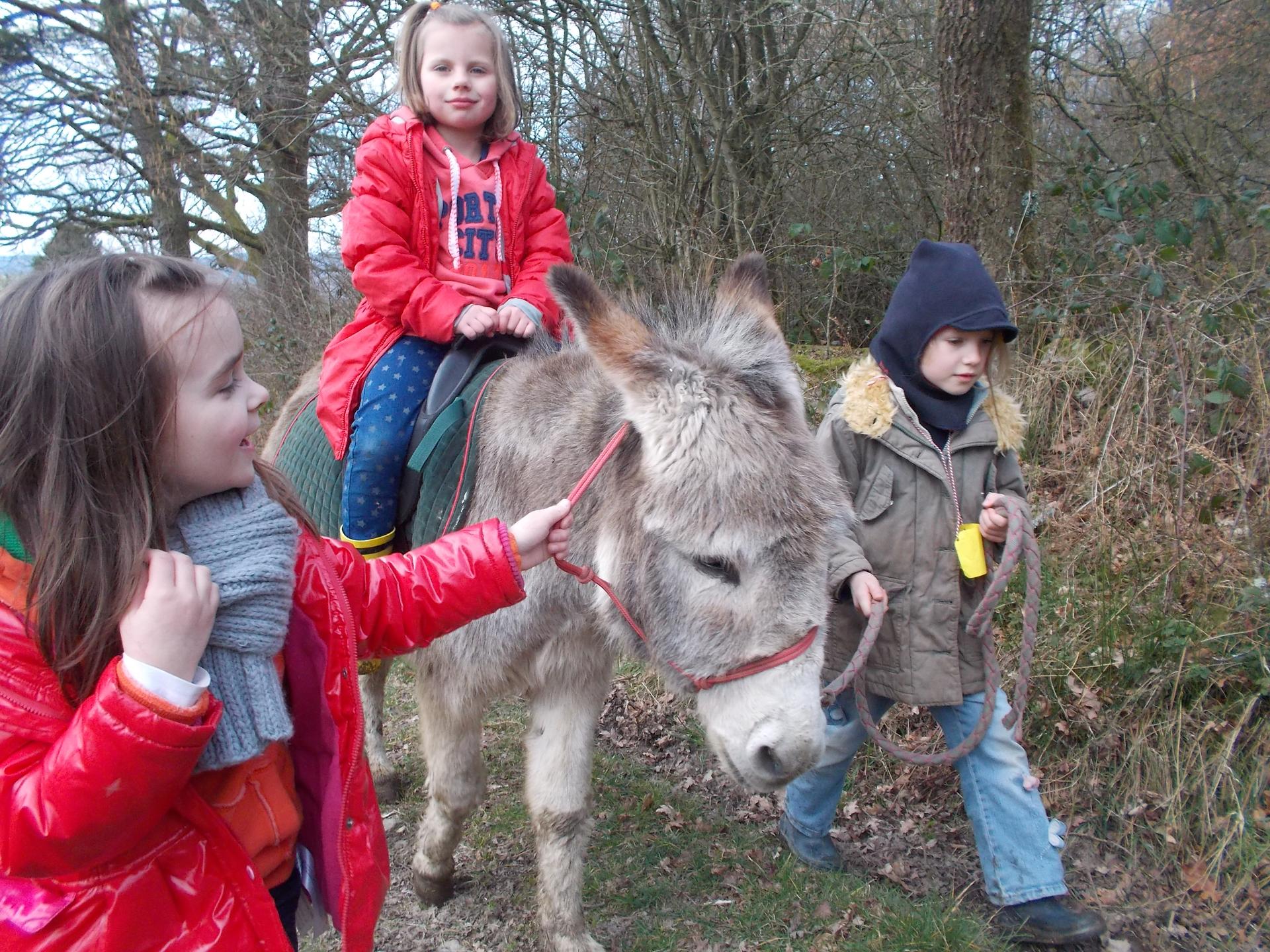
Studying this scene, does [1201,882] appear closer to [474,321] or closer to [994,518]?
[994,518]

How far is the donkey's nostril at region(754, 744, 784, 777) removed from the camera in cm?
190

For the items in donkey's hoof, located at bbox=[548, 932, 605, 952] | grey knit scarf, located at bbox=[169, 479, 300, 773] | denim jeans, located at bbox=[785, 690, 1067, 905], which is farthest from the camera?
donkey's hoof, located at bbox=[548, 932, 605, 952]

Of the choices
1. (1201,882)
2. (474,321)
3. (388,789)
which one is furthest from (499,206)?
(1201,882)

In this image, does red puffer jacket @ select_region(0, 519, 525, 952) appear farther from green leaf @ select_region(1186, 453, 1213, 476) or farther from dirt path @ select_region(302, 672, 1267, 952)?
green leaf @ select_region(1186, 453, 1213, 476)

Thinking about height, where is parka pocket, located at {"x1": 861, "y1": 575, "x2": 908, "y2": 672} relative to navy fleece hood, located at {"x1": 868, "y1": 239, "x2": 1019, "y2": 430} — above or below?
below

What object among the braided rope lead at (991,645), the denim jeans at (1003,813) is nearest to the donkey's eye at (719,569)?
the braided rope lead at (991,645)

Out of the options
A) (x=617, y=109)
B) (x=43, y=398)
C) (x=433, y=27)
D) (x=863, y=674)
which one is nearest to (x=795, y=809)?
(x=863, y=674)

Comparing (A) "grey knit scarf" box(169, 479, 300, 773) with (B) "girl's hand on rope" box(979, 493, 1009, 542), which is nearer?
(A) "grey knit scarf" box(169, 479, 300, 773)

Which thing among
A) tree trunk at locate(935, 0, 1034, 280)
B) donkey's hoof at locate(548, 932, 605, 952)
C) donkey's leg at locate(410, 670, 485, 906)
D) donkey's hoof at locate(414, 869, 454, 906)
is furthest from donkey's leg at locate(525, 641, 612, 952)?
tree trunk at locate(935, 0, 1034, 280)

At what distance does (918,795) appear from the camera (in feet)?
11.5

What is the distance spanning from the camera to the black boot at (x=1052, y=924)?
2586 millimetres

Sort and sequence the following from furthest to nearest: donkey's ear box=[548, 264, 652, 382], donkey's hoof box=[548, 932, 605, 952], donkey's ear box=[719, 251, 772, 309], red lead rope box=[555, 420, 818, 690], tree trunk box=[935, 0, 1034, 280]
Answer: tree trunk box=[935, 0, 1034, 280], donkey's hoof box=[548, 932, 605, 952], donkey's ear box=[719, 251, 772, 309], donkey's ear box=[548, 264, 652, 382], red lead rope box=[555, 420, 818, 690]

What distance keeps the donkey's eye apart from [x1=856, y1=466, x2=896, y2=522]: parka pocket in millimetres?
942

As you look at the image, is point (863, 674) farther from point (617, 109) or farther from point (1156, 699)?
point (617, 109)
